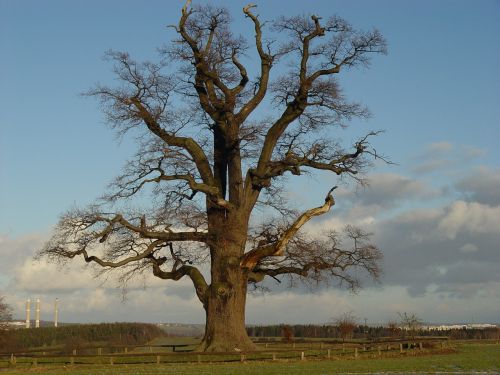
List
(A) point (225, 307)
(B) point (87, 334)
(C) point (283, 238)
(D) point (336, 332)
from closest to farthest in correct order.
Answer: (A) point (225, 307) < (C) point (283, 238) < (D) point (336, 332) < (B) point (87, 334)

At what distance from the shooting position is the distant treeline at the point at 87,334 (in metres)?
72.0

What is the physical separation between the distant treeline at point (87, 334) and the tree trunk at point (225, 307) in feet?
124

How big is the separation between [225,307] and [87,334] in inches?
1779

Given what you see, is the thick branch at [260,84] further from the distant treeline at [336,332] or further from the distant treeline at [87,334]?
the distant treeline at [87,334]

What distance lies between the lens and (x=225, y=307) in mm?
33719

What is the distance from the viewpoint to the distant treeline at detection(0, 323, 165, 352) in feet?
236

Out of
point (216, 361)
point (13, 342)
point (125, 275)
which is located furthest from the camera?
point (13, 342)

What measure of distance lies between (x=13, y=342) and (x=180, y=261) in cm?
3014

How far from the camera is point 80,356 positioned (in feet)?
111

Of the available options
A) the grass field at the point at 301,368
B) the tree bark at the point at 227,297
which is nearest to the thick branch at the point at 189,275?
the tree bark at the point at 227,297

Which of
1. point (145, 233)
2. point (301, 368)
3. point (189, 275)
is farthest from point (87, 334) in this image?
point (301, 368)

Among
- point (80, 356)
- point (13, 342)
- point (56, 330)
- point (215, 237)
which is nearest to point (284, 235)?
point (215, 237)

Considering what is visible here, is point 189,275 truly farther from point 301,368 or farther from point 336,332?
point 336,332

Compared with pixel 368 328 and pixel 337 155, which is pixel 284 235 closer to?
Answer: pixel 337 155
